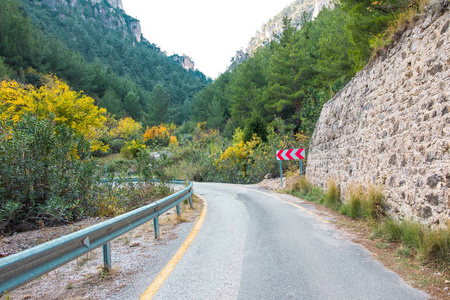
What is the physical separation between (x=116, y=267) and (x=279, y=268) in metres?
2.23

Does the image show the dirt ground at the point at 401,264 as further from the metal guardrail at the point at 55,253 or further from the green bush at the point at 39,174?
Answer: the green bush at the point at 39,174

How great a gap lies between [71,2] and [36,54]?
125245mm

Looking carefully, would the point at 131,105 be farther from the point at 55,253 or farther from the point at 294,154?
the point at 55,253

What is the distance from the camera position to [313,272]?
3.56 m

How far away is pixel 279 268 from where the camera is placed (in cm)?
372

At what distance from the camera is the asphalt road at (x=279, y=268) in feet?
9.83

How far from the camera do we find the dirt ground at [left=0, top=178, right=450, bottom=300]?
3092 millimetres

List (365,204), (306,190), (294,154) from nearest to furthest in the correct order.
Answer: (365,204)
(306,190)
(294,154)

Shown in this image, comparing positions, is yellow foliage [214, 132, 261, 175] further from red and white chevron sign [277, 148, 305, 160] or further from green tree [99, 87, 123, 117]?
→ green tree [99, 87, 123, 117]

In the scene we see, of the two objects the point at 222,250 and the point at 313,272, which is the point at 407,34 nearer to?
the point at 313,272

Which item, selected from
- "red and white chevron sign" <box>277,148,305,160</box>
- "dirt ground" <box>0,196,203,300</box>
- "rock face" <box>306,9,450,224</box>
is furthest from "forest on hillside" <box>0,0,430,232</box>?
"red and white chevron sign" <box>277,148,305,160</box>

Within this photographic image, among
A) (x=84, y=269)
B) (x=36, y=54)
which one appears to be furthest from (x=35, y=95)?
(x=36, y=54)

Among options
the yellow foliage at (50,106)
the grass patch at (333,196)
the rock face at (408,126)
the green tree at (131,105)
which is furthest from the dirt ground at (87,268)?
the green tree at (131,105)

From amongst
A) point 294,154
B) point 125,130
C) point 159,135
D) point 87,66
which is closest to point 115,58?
point 87,66
